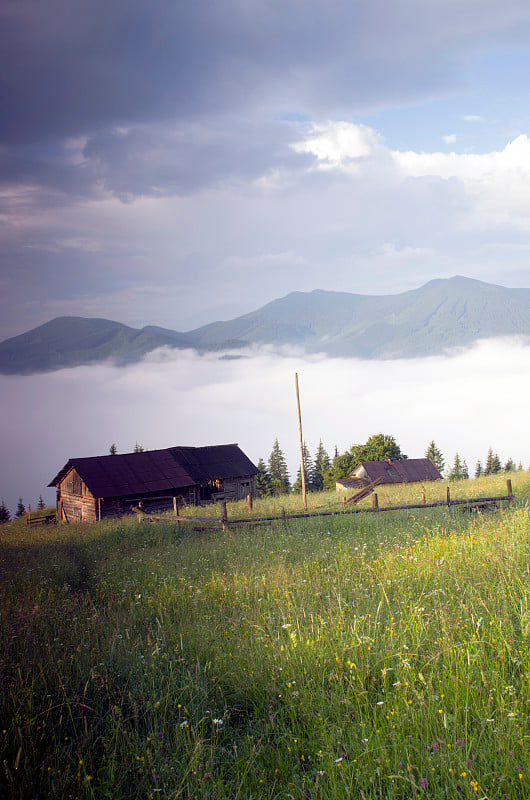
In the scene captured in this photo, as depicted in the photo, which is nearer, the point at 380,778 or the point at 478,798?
the point at 478,798

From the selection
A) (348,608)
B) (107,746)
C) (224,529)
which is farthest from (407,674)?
(224,529)

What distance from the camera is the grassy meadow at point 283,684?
344 centimetres

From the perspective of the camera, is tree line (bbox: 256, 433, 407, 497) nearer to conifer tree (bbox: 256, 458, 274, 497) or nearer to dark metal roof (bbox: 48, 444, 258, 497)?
conifer tree (bbox: 256, 458, 274, 497)

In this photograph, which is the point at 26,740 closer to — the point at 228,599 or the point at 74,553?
the point at 228,599

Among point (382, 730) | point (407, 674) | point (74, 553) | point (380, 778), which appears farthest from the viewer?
point (74, 553)

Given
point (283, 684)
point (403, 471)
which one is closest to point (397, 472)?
point (403, 471)

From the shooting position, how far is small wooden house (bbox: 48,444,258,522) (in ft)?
102

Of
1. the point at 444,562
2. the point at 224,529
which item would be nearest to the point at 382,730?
the point at 444,562

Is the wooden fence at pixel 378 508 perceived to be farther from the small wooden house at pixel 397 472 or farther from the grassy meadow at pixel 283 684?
the small wooden house at pixel 397 472

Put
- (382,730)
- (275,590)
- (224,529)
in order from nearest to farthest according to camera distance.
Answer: (382,730), (275,590), (224,529)

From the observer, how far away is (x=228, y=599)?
7.21 meters

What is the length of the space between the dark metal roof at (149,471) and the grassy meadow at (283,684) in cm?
2358

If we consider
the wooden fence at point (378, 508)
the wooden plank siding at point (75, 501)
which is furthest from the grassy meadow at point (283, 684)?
the wooden plank siding at point (75, 501)

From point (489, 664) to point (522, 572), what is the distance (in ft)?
8.13
